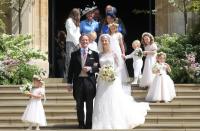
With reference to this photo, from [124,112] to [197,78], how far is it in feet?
12.8

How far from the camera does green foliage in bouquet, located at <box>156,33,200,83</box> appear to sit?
65.0ft

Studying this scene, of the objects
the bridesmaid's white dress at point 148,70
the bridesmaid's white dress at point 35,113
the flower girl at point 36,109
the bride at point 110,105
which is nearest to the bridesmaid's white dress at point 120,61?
the bridesmaid's white dress at point 148,70

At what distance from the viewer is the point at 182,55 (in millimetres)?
21172

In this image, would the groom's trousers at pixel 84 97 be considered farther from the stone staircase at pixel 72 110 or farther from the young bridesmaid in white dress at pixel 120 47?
the young bridesmaid in white dress at pixel 120 47

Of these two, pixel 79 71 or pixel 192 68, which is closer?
pixel 79 71

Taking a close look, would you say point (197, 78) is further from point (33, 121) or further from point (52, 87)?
point (33, 121)

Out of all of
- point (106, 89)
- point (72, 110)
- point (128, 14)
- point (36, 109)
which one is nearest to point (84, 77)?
point (106, 89)

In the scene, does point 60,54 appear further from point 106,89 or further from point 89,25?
point 106,89

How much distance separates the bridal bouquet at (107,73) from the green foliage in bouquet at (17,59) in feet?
13.6

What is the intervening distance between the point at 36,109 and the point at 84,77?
4.08 ft

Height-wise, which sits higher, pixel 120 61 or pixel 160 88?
pixel 120 61

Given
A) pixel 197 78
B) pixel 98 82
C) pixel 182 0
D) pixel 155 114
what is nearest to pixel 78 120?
pixel 98 82

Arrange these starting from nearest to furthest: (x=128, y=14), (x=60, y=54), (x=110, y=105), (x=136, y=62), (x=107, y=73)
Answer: (x=107, y=73) < (x=110, y=105) < (x=136, y=62) < (x=60, y=54) < (x=128, y=14)

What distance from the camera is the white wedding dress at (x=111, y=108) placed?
16172 millimetres
